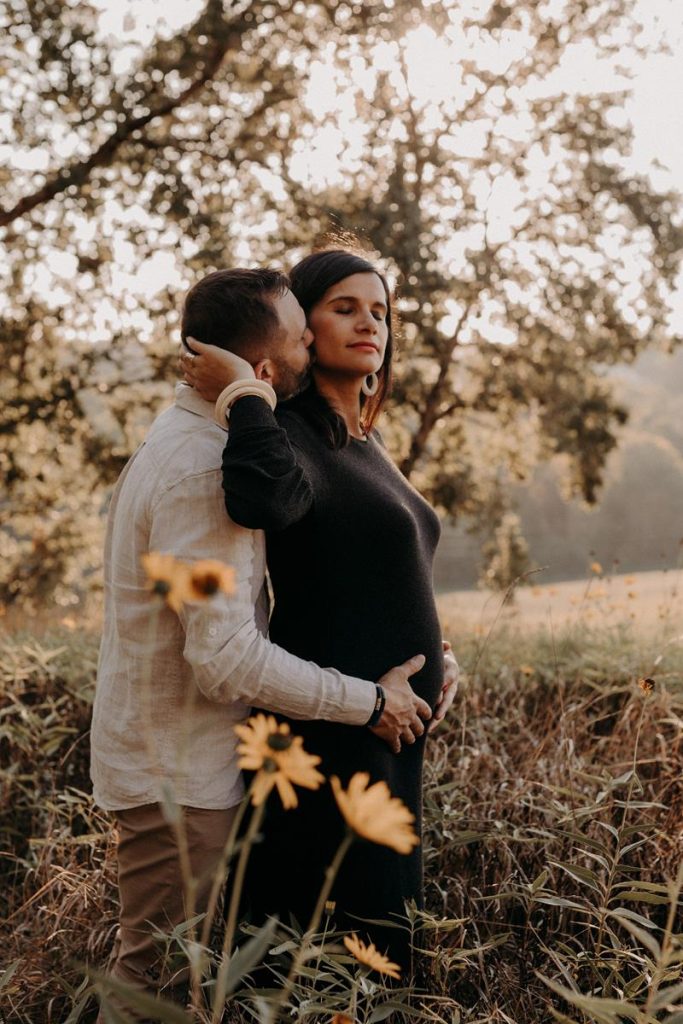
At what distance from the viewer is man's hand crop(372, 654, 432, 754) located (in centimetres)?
206

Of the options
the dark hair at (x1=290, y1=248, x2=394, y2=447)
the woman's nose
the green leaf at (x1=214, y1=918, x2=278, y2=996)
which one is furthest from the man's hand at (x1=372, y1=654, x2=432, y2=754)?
the green leaf at (x1=214, y1=918, x2=278, y2=996)

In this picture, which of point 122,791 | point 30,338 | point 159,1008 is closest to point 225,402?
point 122,791

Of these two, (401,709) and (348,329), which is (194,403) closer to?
(348,329)

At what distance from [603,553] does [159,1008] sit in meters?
56.9

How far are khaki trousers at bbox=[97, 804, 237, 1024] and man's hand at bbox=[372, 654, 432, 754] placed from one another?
0.38 meters

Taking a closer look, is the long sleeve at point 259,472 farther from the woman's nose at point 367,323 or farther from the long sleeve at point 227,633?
the woman's nose at point 367,323

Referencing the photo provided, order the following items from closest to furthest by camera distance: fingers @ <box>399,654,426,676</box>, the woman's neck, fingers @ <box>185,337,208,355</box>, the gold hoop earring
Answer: fingers @ <box>185,337,208,355</box>, fingers @ <box>399,654,426,676</box>, the woman's neck, the gold hoop earring

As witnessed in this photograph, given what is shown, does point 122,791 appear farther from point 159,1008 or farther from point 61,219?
point 61,219

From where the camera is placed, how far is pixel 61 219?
9.12 metres

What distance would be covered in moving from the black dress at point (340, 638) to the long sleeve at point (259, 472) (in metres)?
0.16

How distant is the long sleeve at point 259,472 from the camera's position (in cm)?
178

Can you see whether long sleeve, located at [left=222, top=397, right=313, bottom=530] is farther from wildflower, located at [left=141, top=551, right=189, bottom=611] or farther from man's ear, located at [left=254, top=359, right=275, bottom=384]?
Result: wildflower, located at [left=141, top=551, right=189, bottom=611]

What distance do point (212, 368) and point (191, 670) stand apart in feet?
2.08

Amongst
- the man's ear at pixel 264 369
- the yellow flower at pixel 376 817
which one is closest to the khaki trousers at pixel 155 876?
the man's ear at pixel 264 369
